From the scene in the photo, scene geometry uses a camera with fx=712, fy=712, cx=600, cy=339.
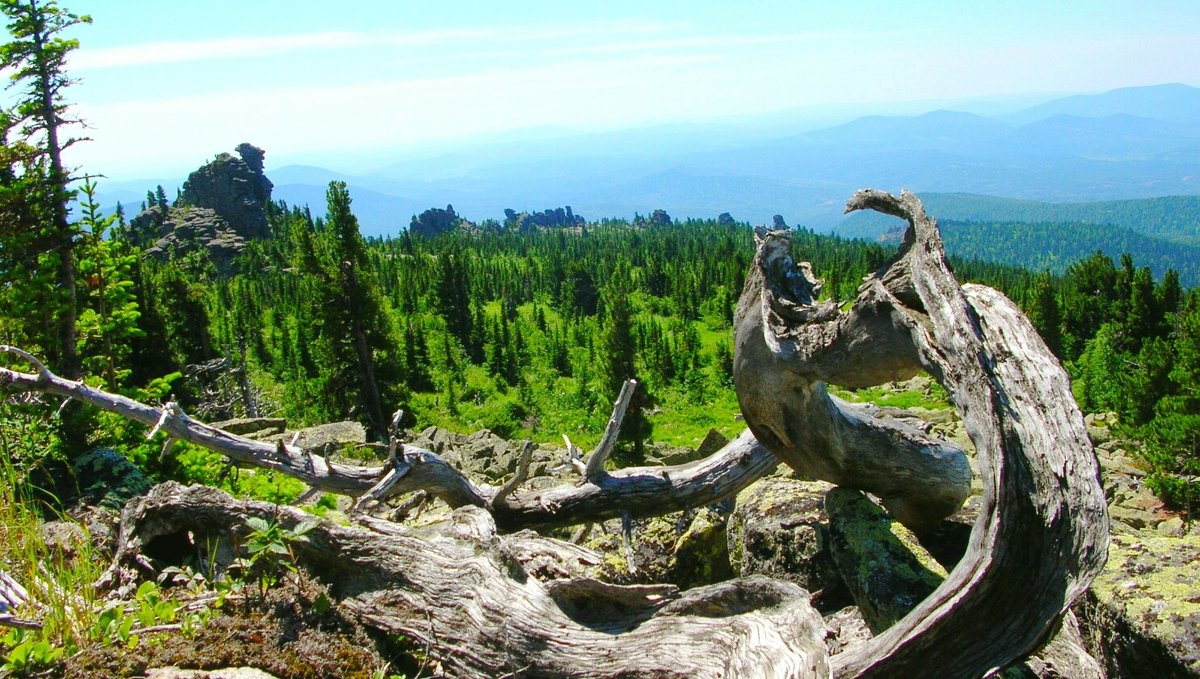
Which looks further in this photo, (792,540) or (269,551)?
(792,540)

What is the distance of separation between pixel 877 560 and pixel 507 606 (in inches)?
108

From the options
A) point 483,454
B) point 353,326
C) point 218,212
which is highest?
point 218,212

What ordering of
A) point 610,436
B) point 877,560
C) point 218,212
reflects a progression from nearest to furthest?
point 877,560, point 610,436, point 218,212

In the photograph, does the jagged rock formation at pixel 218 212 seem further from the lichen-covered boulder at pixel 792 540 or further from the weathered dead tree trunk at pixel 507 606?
the lichen-covered boulder at pixel 792 540

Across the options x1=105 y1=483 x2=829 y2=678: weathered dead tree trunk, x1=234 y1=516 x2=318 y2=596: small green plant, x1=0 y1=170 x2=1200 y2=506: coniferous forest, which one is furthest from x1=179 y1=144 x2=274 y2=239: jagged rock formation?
x1=234 y1=516 x2=318 y2=596: small green plant

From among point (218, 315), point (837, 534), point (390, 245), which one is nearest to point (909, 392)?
point (837, 534)

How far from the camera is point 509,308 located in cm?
10019

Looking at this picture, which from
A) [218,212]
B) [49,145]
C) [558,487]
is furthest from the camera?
[218,212]

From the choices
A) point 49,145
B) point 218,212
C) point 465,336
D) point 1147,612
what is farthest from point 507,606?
point 218,212

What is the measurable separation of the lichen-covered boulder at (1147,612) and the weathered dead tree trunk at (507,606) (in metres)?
1.87

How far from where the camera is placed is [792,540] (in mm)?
6164

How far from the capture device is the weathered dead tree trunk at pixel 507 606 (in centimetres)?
362

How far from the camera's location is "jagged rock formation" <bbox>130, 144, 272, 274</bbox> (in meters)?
114

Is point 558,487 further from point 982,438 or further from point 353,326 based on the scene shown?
point 353,326
